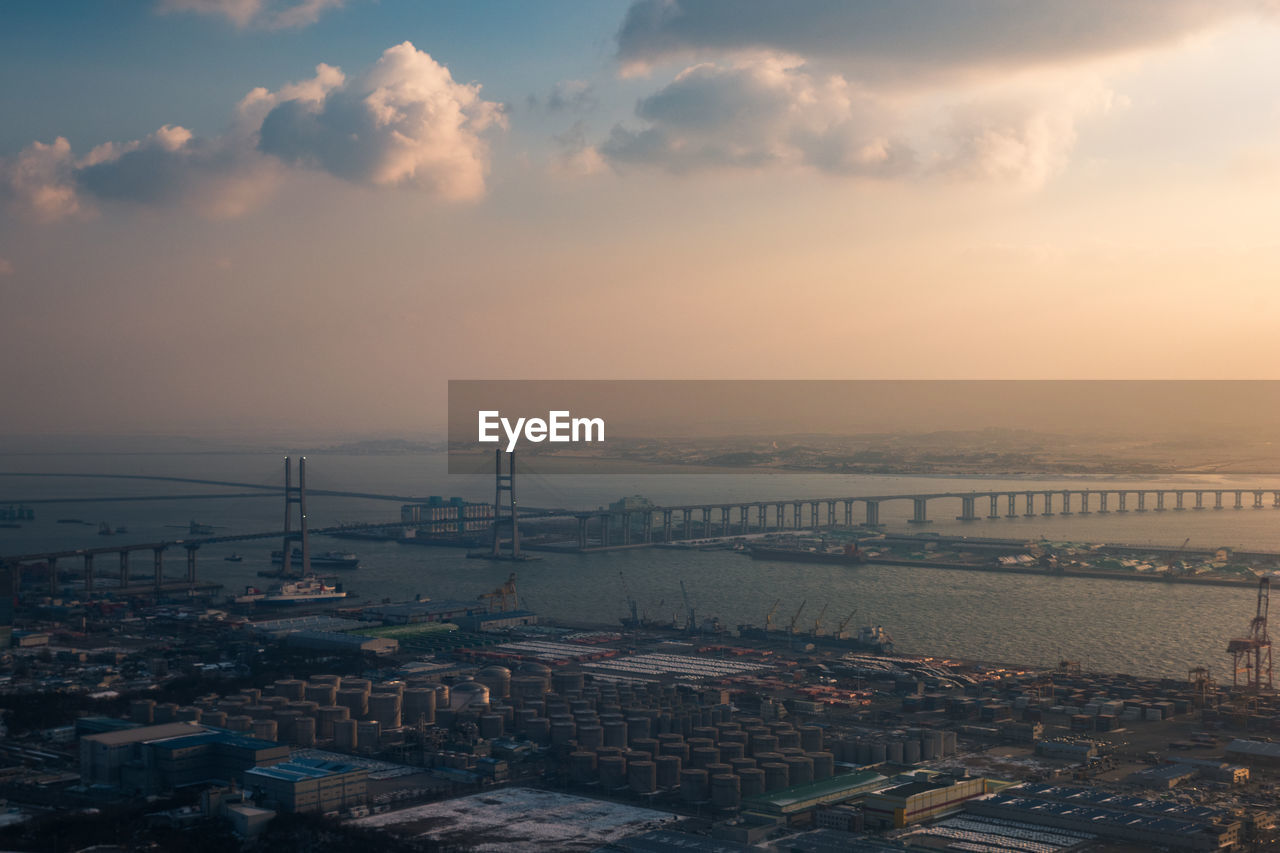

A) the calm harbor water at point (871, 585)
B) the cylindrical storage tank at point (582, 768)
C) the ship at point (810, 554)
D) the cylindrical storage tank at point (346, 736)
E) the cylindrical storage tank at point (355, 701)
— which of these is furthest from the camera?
the ship at point (810, 554)

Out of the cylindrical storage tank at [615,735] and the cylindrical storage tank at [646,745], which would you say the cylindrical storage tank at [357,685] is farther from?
the cylindrical storage tank at [646,745]

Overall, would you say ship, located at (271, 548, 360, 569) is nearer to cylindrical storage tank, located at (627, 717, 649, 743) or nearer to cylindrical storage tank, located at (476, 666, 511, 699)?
cylindrical storage tank, located at (476, 666, 511, 699)

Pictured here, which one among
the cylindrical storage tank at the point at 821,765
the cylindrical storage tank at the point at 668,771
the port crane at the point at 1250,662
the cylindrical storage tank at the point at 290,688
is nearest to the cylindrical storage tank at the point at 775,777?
the cylindrical storage tank at the point at 821,765

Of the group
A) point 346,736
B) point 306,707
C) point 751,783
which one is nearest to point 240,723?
point 306,707

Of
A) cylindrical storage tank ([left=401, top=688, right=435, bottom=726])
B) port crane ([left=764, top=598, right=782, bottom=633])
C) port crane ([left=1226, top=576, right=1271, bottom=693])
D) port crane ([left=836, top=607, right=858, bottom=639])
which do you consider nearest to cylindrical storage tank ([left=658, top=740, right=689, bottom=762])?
cylindrical storage tank ([left=401, top=688, right=435, bottom=726])

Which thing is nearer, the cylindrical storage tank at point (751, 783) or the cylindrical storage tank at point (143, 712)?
the cylindrical storage tank at point (751, 783)
